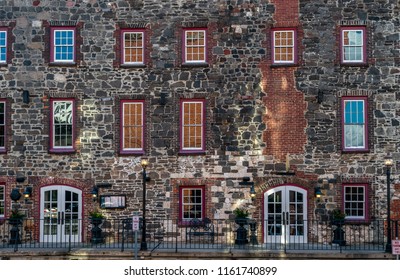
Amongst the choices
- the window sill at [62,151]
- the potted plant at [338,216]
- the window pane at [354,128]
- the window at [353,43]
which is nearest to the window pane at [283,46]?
the window at [353,43]

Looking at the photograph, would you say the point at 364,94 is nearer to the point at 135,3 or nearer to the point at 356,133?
the point at 356,133

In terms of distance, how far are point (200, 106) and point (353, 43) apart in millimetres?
5984

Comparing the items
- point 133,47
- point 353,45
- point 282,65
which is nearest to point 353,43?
point 353,45

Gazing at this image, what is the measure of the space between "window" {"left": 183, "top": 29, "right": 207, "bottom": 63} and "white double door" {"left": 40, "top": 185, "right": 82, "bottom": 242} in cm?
637

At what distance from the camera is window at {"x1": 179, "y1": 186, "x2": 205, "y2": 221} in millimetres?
22547

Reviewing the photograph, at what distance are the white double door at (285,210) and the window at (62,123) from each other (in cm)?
751

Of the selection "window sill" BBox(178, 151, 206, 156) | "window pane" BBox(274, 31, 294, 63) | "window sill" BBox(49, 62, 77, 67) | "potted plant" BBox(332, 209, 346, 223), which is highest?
"window pane" BBox(274, 31, 294, 63)

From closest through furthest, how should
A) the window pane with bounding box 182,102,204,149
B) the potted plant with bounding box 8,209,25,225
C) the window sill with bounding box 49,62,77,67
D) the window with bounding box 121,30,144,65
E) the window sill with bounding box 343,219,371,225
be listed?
1. the potted plant with bounding box 8,209,25,225
2. the window sill with bounding box 343,219,371,225
3. the window pane with bounding box 182,102,204,149
4. the window sill with bounding box 49,62,77,67
5. the window with bounding box 121,30,144,65

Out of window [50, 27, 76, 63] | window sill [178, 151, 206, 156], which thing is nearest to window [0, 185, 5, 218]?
window [50, 27, 76, 63]

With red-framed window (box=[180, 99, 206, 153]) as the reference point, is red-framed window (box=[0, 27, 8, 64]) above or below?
above

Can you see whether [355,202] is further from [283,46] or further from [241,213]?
[283,46]

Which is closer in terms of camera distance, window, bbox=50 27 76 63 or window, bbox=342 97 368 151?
window, bbox=342 97 368 151

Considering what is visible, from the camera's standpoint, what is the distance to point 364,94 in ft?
73.4

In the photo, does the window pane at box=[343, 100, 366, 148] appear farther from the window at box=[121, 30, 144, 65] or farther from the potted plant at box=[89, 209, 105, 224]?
the potted plant at box=[89, 209, 105, 224]
